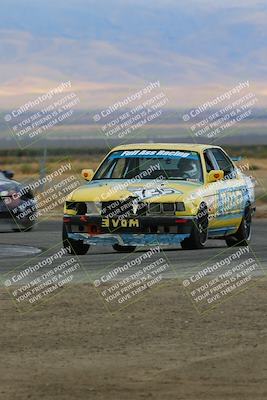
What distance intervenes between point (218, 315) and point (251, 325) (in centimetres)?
65

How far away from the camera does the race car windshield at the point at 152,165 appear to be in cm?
1791

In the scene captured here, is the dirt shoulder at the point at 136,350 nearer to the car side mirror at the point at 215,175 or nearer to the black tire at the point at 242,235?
the car side mirror at the point at 215,175

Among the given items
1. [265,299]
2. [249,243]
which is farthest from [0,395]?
[249,243]

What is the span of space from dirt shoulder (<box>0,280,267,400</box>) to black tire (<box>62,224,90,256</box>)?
4.35 metres

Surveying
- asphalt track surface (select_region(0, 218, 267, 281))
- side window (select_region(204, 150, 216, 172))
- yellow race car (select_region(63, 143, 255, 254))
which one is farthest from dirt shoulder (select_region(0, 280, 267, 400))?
side window (select_region(204, 150, 216, 172))

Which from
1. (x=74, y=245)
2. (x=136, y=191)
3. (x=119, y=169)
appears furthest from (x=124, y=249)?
(x=136, y=191)

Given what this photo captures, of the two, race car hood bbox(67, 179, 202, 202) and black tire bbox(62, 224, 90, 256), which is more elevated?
race car hood bbox(67, 179, 202, 202)

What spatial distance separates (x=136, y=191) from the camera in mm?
16906

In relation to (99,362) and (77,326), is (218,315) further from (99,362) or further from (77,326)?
(99,362)

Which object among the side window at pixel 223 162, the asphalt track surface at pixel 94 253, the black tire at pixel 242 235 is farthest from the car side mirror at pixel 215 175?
the black tire at pixel 242 235

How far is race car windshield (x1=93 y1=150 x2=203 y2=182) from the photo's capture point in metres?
17.9

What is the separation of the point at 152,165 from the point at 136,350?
27.1 ft

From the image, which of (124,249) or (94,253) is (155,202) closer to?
(94,253)

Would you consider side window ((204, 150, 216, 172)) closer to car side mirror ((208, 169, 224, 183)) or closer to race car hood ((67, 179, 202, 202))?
car side mirror ((208, 169, 224, 183))
